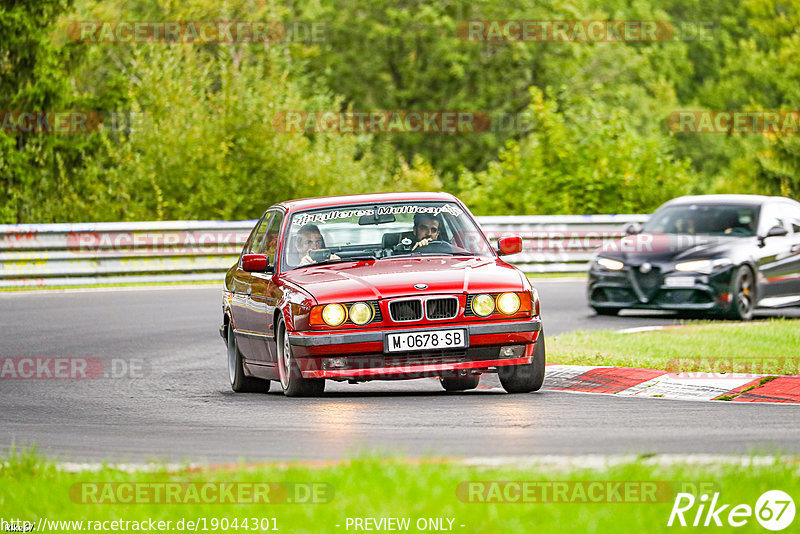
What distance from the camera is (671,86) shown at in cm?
7306

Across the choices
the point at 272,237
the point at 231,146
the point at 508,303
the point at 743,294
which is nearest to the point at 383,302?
the point at 508,303

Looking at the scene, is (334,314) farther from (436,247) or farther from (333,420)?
(436,247)

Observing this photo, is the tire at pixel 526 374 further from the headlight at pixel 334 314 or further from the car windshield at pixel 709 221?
the car windshield at pixel 709 221

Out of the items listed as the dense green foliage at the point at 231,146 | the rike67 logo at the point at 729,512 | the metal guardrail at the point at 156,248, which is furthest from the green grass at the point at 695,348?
the dense green foliage at the point at 231,146

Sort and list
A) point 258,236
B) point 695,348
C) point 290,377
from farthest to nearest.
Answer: point 695,348 → point 258,236 → point 290,377

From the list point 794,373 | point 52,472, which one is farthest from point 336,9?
point 52,472

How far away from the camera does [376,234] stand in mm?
12062

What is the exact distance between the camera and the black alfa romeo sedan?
18484 millimetres

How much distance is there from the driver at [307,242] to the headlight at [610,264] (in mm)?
7854

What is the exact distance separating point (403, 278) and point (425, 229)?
121 cm

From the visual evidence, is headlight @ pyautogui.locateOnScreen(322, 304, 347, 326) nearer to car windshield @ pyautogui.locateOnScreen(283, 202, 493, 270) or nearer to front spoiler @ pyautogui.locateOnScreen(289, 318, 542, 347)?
front spoiler @ pyautogui.locateOnScreen(289, 318, 542, 347)

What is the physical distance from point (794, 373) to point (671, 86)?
6262cm

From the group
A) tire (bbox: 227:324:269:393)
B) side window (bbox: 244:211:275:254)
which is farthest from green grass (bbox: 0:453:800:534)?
side window (bbox: 244:211:275:254)

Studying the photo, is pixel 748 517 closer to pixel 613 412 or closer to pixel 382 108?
pixel 613 412
